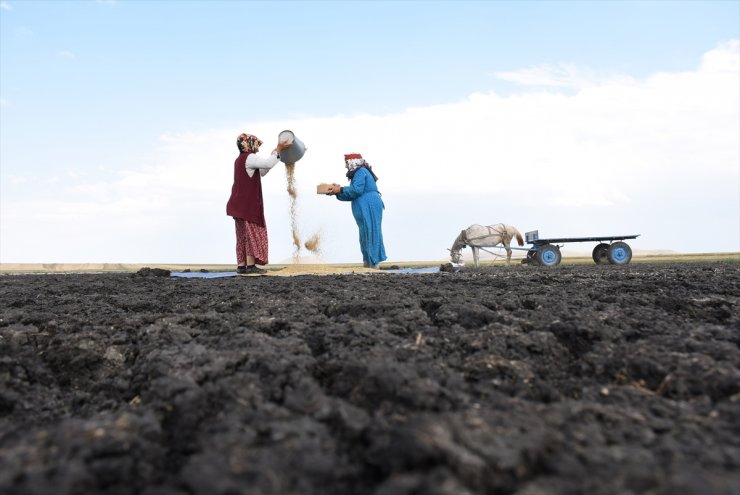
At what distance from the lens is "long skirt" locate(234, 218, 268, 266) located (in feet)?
28.2

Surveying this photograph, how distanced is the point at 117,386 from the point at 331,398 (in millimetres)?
964

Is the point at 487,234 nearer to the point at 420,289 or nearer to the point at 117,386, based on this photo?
the point at 420,289

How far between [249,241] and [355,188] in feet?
6.09

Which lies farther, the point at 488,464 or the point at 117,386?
the point at 117,386

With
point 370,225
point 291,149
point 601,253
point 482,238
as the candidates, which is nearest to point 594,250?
point 601,253

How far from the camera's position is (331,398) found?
5.62 ft

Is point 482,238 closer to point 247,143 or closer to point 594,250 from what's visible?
point 594,250

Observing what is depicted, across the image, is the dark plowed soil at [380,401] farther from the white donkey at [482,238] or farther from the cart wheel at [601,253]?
the cart wheel at [601,253]

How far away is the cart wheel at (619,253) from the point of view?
1172 centimetres

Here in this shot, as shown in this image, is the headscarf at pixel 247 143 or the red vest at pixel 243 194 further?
the headscarf at pixel 247 143

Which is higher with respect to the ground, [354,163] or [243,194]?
[354,163]

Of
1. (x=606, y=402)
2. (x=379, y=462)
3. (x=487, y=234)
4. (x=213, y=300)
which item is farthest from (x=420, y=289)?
(x=487, y=234)

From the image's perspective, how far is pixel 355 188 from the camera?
362 inches

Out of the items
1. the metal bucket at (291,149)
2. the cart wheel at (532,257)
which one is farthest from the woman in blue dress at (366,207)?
→ the cart wheel at (532,257)
